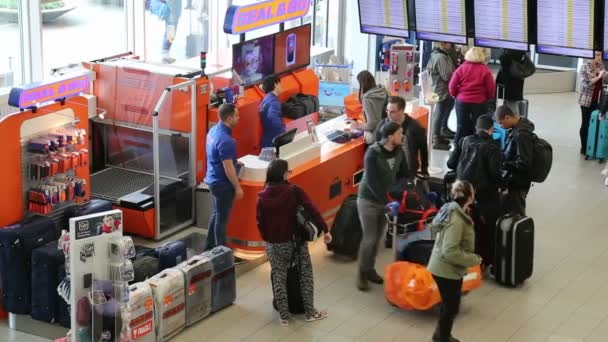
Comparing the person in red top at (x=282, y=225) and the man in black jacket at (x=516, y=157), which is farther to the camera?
the man in black jacket at (x=516, y=157)

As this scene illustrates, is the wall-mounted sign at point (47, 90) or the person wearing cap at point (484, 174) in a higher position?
the wall-mounted sign at point (47, 90)

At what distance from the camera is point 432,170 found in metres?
12.1

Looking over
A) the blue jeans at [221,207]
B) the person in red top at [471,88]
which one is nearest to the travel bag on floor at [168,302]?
the blue jeans at [221,207]

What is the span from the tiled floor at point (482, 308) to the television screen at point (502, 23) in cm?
208

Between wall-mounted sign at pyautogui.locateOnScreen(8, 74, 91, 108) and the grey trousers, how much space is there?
8.17 feet

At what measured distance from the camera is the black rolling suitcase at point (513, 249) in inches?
340

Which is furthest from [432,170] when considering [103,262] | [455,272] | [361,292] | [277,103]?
[103,262]

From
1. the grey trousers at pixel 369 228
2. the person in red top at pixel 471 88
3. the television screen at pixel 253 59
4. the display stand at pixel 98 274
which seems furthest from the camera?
the person in red top at pixel 471 88

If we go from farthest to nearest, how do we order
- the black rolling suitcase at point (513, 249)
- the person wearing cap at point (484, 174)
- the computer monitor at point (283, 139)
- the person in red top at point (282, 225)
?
the computer monitor at point (283, 139), the person wearing cap at point (484, 174), the black rolling suitcase at point (513, 249), the person in red top at point (282, 225)

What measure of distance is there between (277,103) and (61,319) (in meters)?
3.50

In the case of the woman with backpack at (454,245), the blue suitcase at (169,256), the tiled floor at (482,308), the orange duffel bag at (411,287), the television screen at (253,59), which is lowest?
the tiled floor at (482,308)

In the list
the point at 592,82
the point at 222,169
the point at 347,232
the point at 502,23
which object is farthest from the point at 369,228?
the point at 592,82

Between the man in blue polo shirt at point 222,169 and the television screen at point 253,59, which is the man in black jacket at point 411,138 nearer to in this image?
the man in blue polo shirt at point 222,169

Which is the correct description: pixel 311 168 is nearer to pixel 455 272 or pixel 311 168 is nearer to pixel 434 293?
pixel 434 293
